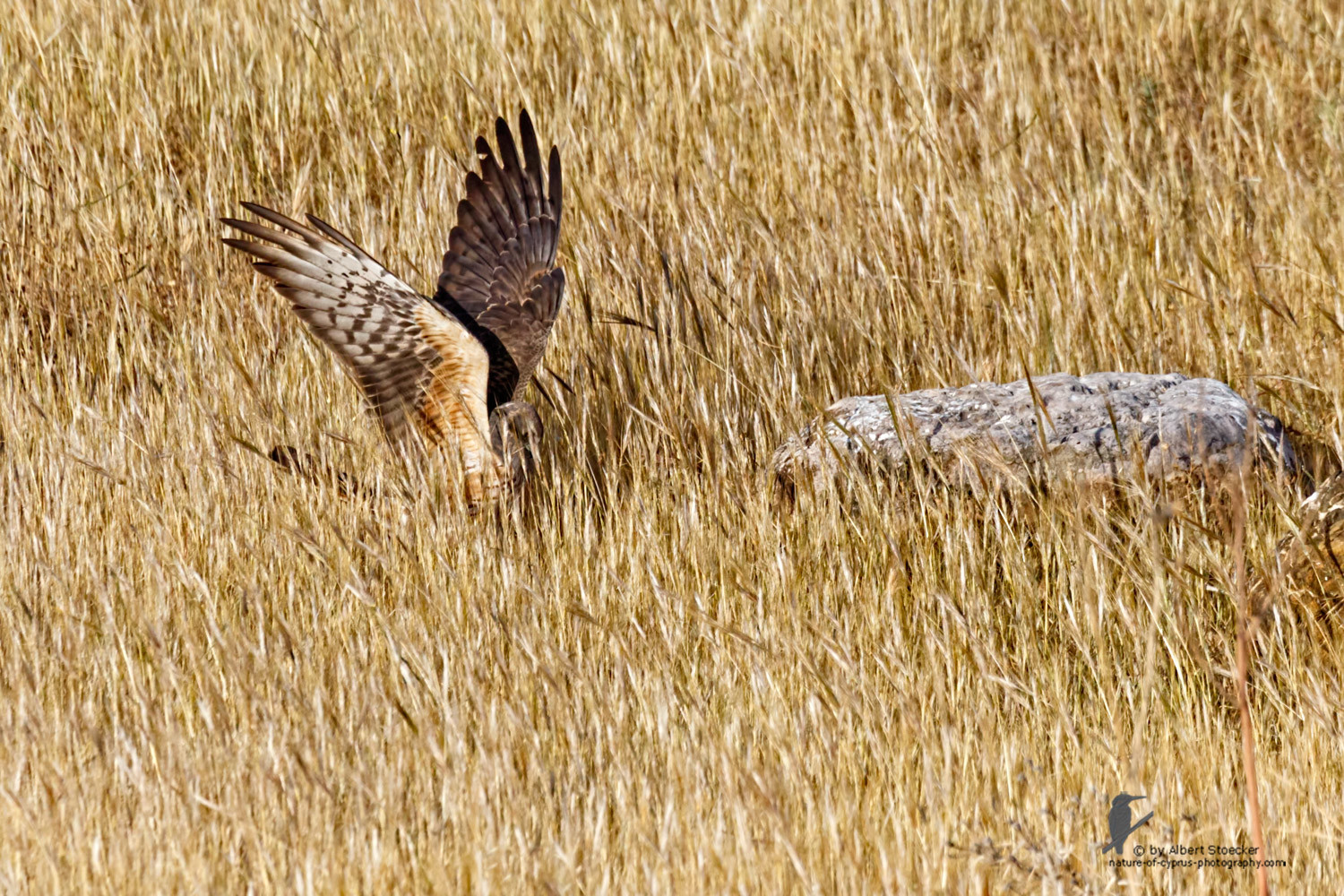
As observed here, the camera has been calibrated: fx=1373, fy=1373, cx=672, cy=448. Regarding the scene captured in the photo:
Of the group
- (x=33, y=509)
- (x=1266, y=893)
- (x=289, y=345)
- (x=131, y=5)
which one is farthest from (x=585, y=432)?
(x=131, y=5)

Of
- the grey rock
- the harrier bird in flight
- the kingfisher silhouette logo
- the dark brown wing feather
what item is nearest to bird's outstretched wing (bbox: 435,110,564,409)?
the harrier bird in flight

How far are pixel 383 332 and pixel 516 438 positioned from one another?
1.58 ft

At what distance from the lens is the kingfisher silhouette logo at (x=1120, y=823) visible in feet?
6.97

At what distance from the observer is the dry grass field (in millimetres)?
2217

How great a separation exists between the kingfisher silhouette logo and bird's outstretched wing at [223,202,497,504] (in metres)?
1.95

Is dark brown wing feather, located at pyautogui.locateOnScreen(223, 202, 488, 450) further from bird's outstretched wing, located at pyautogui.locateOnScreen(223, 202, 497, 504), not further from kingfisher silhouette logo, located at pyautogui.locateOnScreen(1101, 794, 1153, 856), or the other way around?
kingfisher silhouette logo, located at pyautogui.locateOnScreen(1101, 794, 1153, 856)

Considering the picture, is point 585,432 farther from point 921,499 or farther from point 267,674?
point 267,674

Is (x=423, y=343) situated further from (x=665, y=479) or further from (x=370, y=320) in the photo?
(x=665, y=479)

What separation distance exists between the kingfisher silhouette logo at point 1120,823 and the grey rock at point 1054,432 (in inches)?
42.3

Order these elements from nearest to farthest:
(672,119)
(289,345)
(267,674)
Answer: (267,674)
(289,345)
(672,119)

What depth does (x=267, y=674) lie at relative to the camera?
2.57 m

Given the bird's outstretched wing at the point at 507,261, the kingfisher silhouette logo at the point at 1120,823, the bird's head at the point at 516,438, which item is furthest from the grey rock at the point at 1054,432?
the kingfisher silhouette logo at the point at 1120,823

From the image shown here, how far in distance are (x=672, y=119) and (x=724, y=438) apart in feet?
5.91

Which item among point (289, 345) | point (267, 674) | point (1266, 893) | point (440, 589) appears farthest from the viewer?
point (289, 345)
